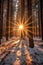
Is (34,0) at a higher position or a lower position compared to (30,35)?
higher

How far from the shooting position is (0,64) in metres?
4.18

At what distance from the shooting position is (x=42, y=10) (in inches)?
578

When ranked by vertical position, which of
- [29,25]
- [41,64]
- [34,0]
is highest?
[34,0]

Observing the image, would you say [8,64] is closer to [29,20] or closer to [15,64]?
[15,64]

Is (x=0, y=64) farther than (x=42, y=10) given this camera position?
No

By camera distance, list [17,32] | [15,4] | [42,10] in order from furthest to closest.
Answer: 1. [17,32]
2. [15,4]
3. [42,10]

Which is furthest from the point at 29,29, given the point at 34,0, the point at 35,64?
the point at 34,0

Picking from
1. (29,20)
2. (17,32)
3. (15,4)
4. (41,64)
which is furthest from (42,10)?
(17,32)

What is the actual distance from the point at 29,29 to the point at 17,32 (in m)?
34.1

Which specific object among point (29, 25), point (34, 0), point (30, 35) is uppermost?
point (34, 0)

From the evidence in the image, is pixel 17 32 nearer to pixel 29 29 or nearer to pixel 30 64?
pixel 29 29

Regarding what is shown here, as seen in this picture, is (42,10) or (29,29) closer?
(29,29)

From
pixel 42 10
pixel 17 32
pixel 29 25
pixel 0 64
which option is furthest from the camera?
pixel 17 32

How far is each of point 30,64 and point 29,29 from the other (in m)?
4.83
